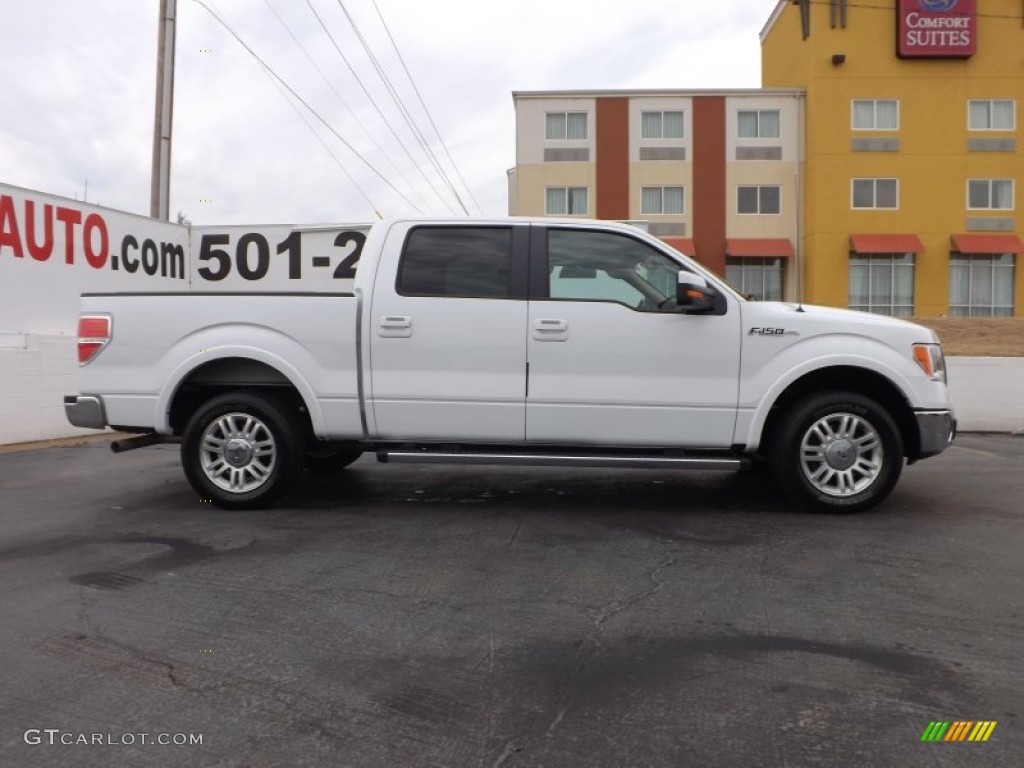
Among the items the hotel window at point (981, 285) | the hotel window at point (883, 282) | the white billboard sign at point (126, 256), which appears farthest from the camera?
the hotel window at point (981, 285)

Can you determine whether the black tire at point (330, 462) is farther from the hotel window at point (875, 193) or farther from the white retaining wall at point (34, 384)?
the hotel window at point (875, 193)

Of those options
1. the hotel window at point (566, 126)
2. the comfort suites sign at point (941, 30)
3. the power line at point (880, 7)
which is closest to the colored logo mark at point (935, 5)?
the comfort suites sign at point (941, 30)

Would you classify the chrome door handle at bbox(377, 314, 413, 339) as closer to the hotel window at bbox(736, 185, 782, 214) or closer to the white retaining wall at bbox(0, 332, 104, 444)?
the white retaining wall at bbox(0, 332, 104, 444)

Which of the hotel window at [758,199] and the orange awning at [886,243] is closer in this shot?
the orange awning at [886,243]

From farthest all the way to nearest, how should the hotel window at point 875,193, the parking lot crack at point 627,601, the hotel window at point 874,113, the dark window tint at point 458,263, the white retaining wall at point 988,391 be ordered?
the hotel window at point 875,193, the hotel window at point 874,113, the white retaining wall at point 988,391, the dark window tint at point 458,263, the parking lot crack at point 627,601

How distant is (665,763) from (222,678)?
5.36 feet

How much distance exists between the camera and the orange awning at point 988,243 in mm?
32656

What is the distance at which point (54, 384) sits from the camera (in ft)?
33.9

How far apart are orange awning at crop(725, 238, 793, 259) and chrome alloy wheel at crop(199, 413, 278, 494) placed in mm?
31009

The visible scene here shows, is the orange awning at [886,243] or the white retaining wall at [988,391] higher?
the orange awning at [886,243]

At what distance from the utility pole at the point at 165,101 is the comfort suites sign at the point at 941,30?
A: 2845 centimetres

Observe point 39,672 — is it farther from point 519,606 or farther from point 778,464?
point 778,464

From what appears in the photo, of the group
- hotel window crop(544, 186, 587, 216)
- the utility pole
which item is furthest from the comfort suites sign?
the utility pole

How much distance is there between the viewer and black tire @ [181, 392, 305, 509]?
5.70m
